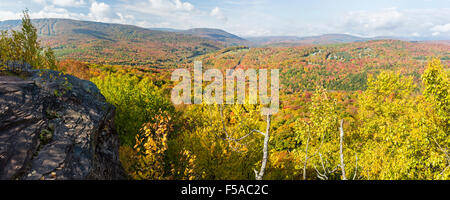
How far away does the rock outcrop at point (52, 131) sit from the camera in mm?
5508

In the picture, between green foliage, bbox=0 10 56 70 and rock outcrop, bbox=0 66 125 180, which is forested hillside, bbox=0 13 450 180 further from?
rock outcrop, bbox=0 66 125 180

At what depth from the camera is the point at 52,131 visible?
6.67 metres

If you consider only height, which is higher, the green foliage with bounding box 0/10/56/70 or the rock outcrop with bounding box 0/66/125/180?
the green foliage with bounding box 0/10/56/70

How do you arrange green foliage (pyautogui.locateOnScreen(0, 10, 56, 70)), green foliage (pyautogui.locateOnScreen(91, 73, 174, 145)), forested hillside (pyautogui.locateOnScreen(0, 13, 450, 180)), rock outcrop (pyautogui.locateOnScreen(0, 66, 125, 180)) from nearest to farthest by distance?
rock outcrop (pyautogui.locateOnScreen(0, 66, 125, 180)), forested hillside (pyautogui.locateOnScreen(0, 13, 450, 180)), green foliage (pyautogui.locateOnScreen(0, 10, 56, 70)), green foliage (pyautogui.locateOnScreen(91, 73, 174, 145))

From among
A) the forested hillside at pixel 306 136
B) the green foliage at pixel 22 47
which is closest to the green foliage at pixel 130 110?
the forested hillside at pixel 306 136

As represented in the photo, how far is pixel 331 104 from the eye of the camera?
10469 millimetres

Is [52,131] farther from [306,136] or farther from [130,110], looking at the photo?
[306,136]

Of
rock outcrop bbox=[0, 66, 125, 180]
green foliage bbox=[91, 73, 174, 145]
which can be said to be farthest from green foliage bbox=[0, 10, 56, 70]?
green foliage bbox=[91, 73, 174, 145]

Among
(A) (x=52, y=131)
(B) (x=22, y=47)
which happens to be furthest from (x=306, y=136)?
(B) (x=22, y=47)

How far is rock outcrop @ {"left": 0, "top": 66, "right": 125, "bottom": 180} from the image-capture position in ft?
18.1
